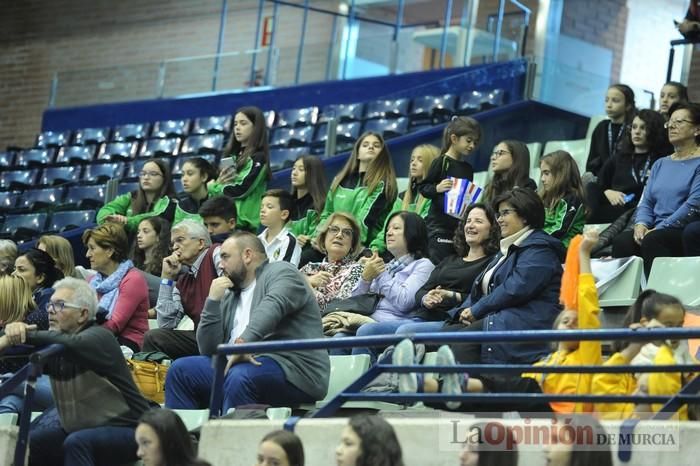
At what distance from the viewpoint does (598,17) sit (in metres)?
12.5

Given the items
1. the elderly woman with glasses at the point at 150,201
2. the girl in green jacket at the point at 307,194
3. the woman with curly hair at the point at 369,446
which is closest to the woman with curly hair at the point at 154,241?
the elderly woman with glasses at the point at 150,201

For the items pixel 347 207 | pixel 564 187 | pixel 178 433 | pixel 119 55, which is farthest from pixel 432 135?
pixel 119 55

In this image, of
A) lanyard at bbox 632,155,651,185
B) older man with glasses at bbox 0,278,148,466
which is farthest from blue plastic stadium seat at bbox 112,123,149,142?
older man with glasses at bbox 0,278,148,466

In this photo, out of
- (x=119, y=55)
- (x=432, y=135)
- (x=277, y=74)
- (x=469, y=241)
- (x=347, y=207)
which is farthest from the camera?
(x=119, y=55)

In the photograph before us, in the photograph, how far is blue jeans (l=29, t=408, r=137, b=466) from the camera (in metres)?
6.29

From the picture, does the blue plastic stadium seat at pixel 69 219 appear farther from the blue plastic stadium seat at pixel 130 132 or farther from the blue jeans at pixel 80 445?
the blue jeans at pixel 80 445

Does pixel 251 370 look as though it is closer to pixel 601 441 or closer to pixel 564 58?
pixel 601 441

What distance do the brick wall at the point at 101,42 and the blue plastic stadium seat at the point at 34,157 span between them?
128 cm

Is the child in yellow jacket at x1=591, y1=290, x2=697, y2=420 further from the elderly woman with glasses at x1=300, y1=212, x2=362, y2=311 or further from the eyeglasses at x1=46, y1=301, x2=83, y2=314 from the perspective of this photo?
the elderly woman with glasses at x1=300, y1=212, x2=362, y2=311

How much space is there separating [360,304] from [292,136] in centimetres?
518

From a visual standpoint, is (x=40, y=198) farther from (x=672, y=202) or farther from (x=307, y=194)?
(x=672, y=202)

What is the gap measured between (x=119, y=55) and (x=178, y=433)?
13.4m

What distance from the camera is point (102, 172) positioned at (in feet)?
44.6

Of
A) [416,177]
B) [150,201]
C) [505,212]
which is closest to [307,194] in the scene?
[416,177]
